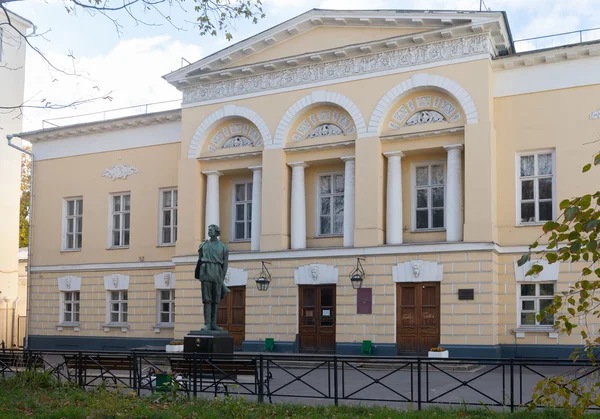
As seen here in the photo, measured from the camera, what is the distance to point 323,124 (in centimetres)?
2480

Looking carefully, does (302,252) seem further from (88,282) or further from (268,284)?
(88,282)

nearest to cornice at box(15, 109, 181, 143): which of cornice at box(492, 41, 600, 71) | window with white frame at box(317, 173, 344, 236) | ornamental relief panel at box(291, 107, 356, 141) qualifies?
ornamental relief panel at box(291, 107, 356, 141)

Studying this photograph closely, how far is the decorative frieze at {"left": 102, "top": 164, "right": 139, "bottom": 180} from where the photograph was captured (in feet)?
95.6

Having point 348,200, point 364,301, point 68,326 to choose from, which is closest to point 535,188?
point 348,200

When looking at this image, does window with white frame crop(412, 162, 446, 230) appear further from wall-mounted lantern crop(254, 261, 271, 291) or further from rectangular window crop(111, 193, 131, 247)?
rectangular window crop(111, 193, 131, 247)

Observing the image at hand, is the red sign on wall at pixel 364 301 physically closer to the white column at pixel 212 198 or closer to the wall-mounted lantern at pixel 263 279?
the wall-mounted lantern at pixel 263 279

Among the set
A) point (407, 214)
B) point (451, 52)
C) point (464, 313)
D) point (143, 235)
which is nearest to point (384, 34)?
point (451, 52)

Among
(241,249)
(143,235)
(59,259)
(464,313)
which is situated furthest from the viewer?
(59,259)

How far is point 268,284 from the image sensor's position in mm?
24391

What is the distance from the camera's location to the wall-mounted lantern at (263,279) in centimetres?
2412

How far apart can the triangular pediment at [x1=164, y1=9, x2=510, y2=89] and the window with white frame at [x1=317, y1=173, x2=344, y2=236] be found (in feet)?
13.2

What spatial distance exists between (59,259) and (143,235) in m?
4.44

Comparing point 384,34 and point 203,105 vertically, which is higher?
point 384,34

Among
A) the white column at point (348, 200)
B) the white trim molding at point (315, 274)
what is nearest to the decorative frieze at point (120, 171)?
the white trim molding at point (315, 274)
